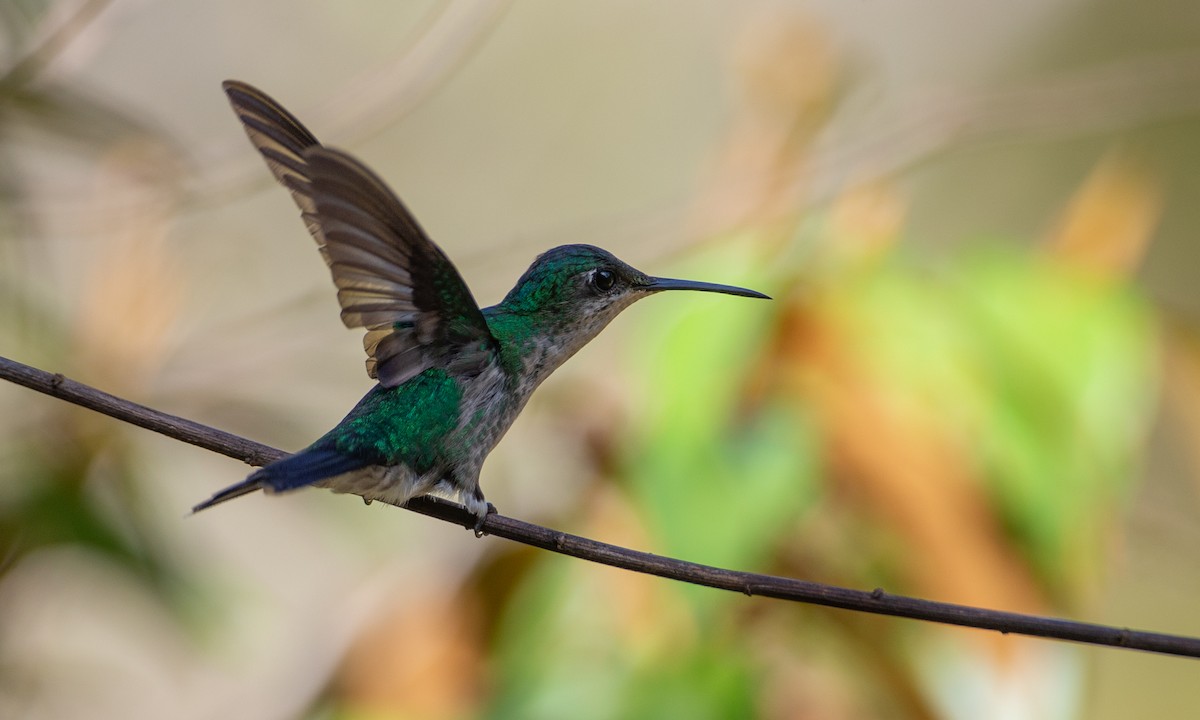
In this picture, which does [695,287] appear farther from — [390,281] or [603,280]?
[390,281]

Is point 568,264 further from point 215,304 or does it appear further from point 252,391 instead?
point 215,304

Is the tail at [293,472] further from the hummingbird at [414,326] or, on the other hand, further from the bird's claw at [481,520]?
the bird's claw at [481,520]

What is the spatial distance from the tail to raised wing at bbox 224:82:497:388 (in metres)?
0.15

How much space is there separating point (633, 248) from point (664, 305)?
0.62m

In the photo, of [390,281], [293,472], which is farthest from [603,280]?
[293,472]

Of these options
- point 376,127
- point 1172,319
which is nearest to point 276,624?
point 376,127

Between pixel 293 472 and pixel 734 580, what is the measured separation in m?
0.56

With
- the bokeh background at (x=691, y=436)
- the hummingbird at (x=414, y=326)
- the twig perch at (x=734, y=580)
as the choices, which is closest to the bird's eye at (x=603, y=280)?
the hummingbird at (x=414, y=326)

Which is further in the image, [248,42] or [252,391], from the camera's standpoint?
[248,42]

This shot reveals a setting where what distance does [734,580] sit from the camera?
129 cm

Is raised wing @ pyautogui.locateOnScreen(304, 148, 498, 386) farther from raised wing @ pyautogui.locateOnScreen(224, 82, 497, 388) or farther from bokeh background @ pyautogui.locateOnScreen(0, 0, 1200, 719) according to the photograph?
bokeh background @ pyautogui.locateOnScreen(0, 0, 1200, 719)

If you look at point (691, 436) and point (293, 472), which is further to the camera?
point (691, 436)

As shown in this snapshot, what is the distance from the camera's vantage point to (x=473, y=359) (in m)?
1.80

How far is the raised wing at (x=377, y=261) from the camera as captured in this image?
147cm
